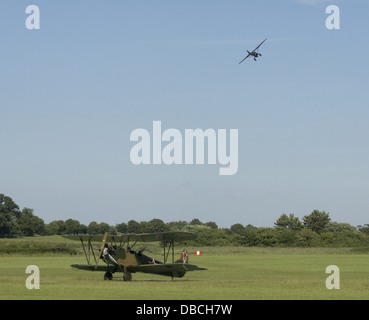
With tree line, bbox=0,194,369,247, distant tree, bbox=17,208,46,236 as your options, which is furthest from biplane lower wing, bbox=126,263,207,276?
distant tree, bbox=17,208,46,236

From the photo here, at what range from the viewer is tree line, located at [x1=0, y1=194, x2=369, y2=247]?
341 ft

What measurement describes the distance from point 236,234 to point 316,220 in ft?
106

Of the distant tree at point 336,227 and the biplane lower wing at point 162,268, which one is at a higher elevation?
the distant tree at point 336,227

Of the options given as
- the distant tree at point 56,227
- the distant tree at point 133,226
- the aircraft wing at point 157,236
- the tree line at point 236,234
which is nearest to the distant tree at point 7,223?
the tree line at point 236,234

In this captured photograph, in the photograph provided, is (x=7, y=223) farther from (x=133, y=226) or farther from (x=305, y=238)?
(x=305, y=238)

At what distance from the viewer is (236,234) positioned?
11062 cm

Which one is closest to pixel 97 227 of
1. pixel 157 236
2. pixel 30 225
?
pixel 30 225

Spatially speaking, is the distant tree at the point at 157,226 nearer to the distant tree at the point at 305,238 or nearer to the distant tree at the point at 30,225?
the distant tree at the point at 30,225

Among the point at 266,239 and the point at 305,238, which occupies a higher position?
the point at 305,238

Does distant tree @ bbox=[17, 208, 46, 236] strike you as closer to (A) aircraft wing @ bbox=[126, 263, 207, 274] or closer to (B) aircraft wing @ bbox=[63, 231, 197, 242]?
(B) aircraft wing @ bbox=[63, 231, 197, 242]

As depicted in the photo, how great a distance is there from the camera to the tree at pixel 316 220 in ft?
454

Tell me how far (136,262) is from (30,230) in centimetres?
12062
